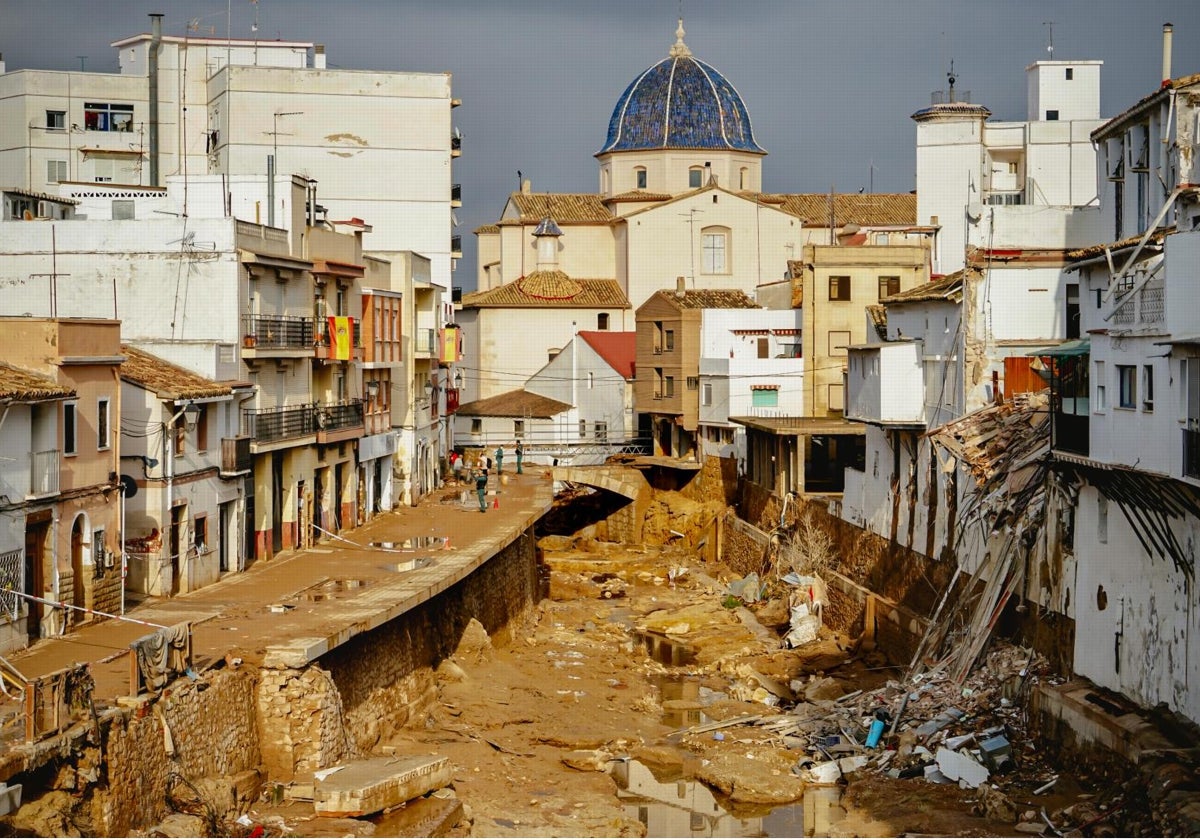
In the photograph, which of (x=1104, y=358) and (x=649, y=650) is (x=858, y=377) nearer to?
(x=649, y=650)

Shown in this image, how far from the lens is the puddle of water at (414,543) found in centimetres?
4047

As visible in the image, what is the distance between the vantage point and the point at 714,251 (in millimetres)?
83688

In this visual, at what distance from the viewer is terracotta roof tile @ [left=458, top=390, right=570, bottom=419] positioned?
71.5 meters

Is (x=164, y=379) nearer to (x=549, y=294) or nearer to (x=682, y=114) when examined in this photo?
(x=549, y=294)

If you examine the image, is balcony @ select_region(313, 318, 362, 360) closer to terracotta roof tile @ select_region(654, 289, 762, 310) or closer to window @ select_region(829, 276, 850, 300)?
window @ select_region(829, 276, 850, 300)

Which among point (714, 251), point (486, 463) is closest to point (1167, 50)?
point (486, 463)

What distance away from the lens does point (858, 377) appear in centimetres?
4300

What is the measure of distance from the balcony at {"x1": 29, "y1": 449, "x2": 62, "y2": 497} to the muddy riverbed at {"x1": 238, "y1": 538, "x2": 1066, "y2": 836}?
6895 millimetres

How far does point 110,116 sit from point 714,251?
1184 inches

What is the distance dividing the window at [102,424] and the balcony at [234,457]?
5754mm

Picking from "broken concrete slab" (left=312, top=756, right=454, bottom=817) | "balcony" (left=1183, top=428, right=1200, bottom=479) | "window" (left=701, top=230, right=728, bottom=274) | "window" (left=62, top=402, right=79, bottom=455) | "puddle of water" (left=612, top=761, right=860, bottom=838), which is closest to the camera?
"balcony" (left=1183, top=428, right=1200, bottom=479)

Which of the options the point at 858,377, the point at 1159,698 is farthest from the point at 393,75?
the point at 1159,698

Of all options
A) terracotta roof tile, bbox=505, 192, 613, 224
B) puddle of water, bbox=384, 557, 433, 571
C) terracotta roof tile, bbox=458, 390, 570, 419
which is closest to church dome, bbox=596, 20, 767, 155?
terracotta roof tile, bbox=505, 192, 613, 224

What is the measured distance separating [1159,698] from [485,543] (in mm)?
19622
